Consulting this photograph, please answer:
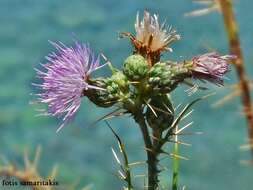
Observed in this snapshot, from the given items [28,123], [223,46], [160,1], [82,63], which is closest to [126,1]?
[160,1]

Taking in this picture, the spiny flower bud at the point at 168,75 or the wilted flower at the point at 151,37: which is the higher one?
the wilted flower at the point at 151,37

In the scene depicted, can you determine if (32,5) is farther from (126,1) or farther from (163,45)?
(163,45)

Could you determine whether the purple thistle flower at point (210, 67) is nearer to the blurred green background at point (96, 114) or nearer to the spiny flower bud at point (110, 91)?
the spiny flower bud at point (110, 91)

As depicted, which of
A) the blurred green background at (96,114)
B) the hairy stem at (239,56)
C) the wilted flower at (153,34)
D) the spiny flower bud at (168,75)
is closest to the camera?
the hairy stem at (239,56)

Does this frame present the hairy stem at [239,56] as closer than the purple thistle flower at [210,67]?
Yes

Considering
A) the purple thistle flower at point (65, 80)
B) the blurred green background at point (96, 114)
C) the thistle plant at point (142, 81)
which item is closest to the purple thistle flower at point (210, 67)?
the thistle plant at point (142, 81)

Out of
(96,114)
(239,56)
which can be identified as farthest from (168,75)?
(96,114)
